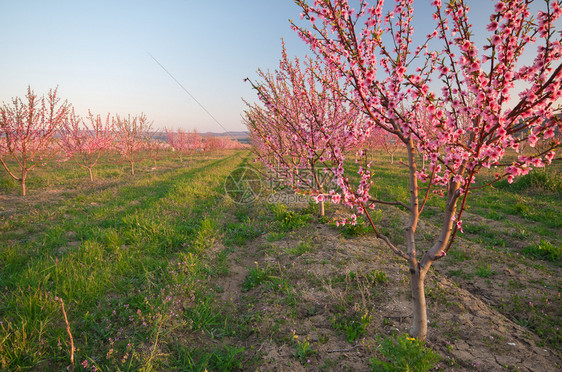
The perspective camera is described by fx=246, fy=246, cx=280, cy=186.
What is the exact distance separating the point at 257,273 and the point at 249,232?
227 centimetres

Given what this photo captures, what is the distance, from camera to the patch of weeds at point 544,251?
504 cm

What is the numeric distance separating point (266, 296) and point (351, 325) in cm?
141

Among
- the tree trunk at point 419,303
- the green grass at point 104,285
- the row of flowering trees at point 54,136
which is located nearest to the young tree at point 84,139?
the row of flowering trees at point 54,136

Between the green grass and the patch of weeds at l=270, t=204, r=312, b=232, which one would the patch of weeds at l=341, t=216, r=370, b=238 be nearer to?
the patch of weeds at l=270, t=204, r=312, b=232

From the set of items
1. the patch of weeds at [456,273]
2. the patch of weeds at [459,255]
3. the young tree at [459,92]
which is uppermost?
the young tree at [459,92]

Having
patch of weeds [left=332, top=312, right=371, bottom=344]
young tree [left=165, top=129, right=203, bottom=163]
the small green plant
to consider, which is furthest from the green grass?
young tree [left=165, top=129, right=203, bottom=163]

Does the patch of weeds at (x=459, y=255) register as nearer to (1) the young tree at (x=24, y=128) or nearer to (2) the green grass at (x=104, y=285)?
(2) the green grass at (x=104, y=285)

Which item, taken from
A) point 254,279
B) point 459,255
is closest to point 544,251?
point 459,255

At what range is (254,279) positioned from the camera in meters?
4.54

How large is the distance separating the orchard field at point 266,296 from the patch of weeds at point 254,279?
27mm

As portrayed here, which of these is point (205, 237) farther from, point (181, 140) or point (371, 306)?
point (181, 140)

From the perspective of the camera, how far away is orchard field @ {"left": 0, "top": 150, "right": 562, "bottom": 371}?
2.78m

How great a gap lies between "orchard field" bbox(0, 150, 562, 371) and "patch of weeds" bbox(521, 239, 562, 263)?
0.02 m

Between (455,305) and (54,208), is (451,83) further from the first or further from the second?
(54,208)
